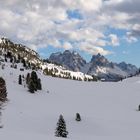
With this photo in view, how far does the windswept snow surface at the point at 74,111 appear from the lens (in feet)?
226

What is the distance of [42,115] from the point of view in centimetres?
8444

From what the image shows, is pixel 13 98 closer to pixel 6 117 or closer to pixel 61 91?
pixel 6 117

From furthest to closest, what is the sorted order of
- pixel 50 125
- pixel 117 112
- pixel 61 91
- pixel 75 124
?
pixel 61 91
pixel 117 112
pixel 75 124
pixel 50 125

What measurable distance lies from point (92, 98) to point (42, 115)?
1712 inches

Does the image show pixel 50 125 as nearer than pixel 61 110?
Yes

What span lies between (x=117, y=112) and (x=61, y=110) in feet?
54.9

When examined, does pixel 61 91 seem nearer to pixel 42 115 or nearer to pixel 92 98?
pixel 92 98

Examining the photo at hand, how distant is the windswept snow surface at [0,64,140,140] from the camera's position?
68875 millimetres

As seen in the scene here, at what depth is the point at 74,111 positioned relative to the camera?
97.9 m

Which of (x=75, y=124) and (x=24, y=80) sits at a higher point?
(x=24, y=80)

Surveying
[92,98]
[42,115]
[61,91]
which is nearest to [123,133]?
[42,115]

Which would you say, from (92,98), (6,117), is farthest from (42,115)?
(92,98)

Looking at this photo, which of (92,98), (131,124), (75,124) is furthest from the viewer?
(92,98)

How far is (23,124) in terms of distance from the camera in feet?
233
